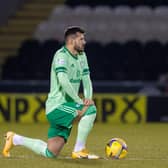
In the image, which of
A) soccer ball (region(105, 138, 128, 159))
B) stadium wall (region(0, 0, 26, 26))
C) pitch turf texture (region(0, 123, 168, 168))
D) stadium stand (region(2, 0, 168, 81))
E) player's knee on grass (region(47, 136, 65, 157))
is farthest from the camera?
stadium wall (region(0, 0, 26, 26))

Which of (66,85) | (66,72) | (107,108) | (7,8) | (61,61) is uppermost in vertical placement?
(7,8)

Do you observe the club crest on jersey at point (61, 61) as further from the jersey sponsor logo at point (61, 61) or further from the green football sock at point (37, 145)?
the green football sock at point (37, 145)

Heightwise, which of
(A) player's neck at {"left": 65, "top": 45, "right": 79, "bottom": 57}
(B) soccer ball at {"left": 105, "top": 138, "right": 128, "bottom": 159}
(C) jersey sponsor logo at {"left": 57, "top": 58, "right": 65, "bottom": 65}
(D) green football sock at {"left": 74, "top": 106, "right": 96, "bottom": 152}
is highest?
(A) player's neck at {"left": 65, "top": 45, "right": 79, "bottom": 57}

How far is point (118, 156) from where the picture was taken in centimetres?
747

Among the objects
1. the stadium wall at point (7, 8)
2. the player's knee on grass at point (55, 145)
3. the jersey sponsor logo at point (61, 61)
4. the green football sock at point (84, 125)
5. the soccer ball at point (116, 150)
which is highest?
the stadium wall at point (7, 8)

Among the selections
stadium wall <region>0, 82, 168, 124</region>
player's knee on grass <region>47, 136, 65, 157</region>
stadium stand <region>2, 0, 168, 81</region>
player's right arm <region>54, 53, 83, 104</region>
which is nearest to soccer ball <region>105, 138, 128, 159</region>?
player's knee on grass <region>47, 136, 65, 157</region>

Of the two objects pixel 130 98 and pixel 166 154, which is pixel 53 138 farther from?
pixel 130 98

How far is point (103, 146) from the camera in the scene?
361 inches

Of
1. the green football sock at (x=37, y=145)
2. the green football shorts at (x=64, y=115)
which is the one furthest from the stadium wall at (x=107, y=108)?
the green football shorts at (x=64, y=115)

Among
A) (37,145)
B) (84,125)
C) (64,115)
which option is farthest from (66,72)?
(37,145)

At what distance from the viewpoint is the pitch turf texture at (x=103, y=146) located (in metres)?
7.01

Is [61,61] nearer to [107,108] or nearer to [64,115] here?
[64,115]

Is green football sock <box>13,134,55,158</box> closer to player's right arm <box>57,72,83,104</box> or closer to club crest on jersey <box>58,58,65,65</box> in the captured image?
player's right arm <box>57,72,83,104</box>

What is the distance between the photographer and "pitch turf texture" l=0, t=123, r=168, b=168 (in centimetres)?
701
